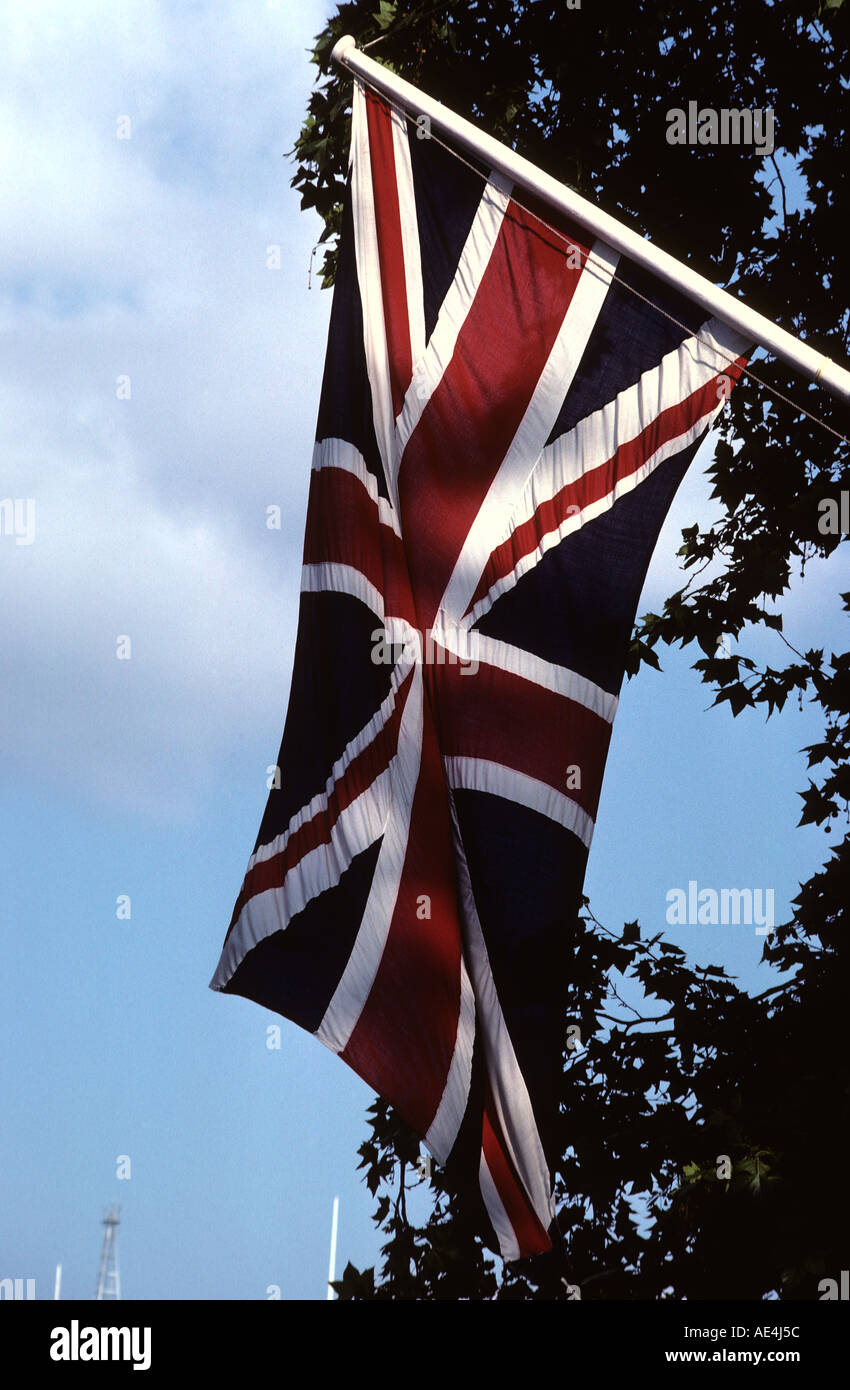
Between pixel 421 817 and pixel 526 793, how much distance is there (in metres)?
0.46

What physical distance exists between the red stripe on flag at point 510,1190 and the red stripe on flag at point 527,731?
1.18 m

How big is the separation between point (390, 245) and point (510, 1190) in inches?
156

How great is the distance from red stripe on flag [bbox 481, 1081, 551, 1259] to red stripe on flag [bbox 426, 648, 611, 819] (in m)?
1.18

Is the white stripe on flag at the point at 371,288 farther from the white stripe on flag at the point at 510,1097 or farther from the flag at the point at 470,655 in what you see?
the white stripe on flag at the point at 510,1097

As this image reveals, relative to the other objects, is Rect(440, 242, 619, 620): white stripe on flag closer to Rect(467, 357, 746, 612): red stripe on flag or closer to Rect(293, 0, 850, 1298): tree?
Rect(467, 357, 746, 612): red stripe on flag

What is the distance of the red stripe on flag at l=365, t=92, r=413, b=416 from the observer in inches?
234

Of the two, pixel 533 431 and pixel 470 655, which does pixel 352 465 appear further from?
pixel 470 655

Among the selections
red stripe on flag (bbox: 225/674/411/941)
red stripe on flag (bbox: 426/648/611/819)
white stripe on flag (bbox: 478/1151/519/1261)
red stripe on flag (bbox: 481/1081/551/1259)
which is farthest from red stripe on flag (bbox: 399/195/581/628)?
white stripe on flag (bbox: 478/1151/519/1261)

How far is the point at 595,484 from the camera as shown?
213 inches

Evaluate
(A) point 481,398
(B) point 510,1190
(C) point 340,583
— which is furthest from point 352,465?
(B) point 510,1190

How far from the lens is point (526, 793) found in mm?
5230

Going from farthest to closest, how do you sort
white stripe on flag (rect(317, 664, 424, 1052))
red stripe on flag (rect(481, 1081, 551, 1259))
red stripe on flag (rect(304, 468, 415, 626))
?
red stripe on flag (rect(304, 468, 415, 626)) < white stripe on flag (rect(317, 664, 424, 1052)) < red stripe on flag (rect(481, 1081, 551, 1259))

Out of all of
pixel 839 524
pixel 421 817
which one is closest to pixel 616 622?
pixel 421 817

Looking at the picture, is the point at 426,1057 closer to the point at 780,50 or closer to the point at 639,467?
the point at 639,467
